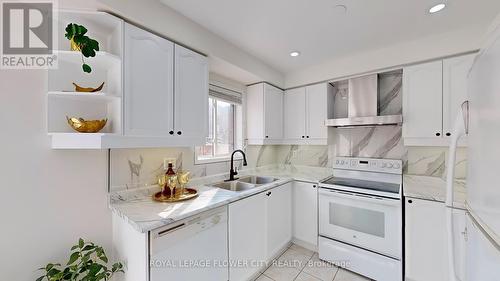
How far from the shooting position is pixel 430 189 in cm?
183

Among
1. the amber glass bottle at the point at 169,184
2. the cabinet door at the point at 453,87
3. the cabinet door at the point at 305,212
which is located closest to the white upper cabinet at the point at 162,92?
the amber glass bottle at the point at 169,184

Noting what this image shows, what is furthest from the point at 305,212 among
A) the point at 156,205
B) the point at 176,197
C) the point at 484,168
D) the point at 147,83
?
the point at 147,83

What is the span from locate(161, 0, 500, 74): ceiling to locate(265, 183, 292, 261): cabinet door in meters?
1.66

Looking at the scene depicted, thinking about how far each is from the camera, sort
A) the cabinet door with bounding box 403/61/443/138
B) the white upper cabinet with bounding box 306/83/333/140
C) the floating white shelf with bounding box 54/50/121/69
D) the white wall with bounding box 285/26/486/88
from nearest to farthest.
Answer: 1. the floating white shelf with bounding box 54/50/121/69
2. the white wall with bounding box 285/26/486/88
3. the cabinet door with bounding box 403/61/443/138
4. the white upper cabinet with bounding box 306/83/333/140

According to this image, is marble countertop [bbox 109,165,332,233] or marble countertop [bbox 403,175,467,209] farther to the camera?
marble countertop [bbox 403,175,467,209]

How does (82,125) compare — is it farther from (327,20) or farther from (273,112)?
(273,112)

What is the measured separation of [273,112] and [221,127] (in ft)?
2.70

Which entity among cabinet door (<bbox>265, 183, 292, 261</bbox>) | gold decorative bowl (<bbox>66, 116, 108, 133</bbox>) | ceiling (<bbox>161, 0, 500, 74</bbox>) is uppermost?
ceiling (<bbox>161, 0, 500, 74</bbox>)

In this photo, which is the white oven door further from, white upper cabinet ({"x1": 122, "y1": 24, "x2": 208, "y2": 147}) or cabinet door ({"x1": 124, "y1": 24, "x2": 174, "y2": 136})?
cabinet door ({"x1": 124, "y1": 24, "x2": 174, "y2": 136})

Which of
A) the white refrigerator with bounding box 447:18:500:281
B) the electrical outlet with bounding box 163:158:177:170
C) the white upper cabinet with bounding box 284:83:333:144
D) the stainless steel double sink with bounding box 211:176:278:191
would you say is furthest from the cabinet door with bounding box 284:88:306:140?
the white refrigerator with bounding box 447:18:500:281

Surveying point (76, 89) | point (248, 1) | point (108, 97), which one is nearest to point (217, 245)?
point (108, 97)

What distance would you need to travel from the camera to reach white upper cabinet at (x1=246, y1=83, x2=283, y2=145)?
2.69m

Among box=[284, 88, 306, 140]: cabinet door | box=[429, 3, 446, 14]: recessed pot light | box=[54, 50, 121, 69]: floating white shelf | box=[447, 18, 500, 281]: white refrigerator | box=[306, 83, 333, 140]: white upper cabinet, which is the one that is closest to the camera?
box=[447, 18, 500, 281]: white refrigerator

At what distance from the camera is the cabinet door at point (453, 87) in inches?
71.6
